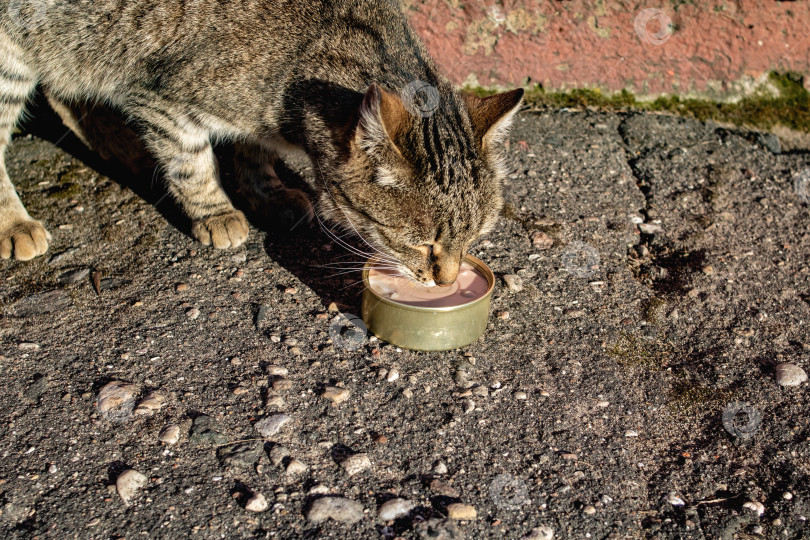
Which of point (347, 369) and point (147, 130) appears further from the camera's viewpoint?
point (147, 130)

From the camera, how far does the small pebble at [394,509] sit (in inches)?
89.1

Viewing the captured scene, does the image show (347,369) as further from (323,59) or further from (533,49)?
(533,49)

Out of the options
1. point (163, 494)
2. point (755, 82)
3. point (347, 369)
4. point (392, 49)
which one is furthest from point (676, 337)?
point (755, 82)

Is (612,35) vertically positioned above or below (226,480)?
above

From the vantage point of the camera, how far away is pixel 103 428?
2.54m

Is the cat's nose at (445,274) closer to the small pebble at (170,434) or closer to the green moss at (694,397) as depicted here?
the green moss at (694,397)

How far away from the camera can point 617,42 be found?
4.65 metres

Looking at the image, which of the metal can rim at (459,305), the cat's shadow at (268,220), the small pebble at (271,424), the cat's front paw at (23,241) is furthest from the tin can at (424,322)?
the cat's front paw at (23,241)

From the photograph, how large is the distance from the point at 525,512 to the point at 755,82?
3676 mm

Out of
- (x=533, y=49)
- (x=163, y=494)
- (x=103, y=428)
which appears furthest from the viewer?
(x=533, y=49)

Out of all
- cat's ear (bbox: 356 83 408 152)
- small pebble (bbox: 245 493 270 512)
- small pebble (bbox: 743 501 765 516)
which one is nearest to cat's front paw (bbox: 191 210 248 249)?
cat's ear (bbox: 356 83 408 152)

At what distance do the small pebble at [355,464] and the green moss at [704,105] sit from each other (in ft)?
9.35

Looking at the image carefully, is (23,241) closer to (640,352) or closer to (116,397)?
(116,397)

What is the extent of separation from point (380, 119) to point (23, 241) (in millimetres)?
1852
